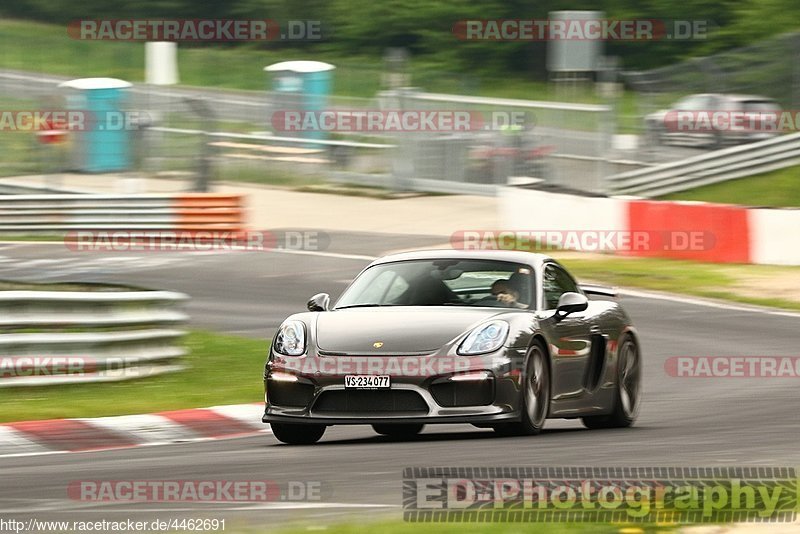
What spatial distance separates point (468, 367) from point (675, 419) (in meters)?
2.63

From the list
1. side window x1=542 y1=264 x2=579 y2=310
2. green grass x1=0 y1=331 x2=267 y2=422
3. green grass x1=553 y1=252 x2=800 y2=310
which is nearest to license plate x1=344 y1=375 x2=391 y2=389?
side window x1=542 y1=264 x2=579 y2=310

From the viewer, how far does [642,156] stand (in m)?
28.8

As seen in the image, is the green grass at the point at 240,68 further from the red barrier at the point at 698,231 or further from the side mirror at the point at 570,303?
the side mirror at the point at 570,303

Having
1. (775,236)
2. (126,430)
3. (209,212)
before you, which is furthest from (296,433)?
(209,212)

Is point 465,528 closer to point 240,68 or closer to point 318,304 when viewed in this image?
point 318,304

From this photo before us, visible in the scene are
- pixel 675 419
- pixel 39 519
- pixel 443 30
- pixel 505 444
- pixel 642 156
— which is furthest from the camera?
pixel 443 30

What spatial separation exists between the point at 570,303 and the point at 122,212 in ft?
59.4

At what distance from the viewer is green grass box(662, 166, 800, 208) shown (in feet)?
100

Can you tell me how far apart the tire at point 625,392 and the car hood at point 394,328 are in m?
1.61

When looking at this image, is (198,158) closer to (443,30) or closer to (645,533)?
(645,533)

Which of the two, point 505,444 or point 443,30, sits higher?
point 443,30

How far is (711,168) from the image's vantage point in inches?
1220

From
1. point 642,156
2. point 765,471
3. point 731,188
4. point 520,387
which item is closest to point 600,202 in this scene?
point 642,156

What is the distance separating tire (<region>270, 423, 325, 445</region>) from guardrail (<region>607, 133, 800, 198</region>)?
1821 centimetres
